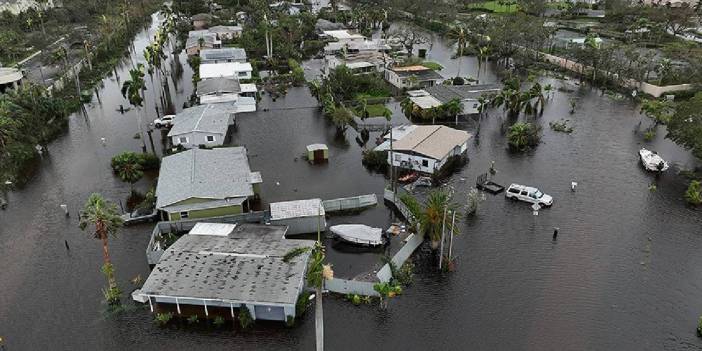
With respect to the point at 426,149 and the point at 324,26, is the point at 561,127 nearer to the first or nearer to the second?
the point at 426,149

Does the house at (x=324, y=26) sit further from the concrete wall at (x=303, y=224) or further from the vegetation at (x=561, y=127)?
the concrete wall at (x=303, y=224)

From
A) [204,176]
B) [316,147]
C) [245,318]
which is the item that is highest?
[204,176]

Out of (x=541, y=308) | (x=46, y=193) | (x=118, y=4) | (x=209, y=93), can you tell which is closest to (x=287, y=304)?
(x=541, y=308)

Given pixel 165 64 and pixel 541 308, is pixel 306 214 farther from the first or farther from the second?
pixel 165 64

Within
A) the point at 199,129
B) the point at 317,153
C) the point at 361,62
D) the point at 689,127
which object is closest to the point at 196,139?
the point at 199,129

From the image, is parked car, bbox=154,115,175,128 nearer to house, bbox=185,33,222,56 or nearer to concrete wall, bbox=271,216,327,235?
concrete wall, bbox=271,216,327,235

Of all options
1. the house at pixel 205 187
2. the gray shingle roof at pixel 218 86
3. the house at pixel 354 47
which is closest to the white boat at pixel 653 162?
the house at pixel 205 187
